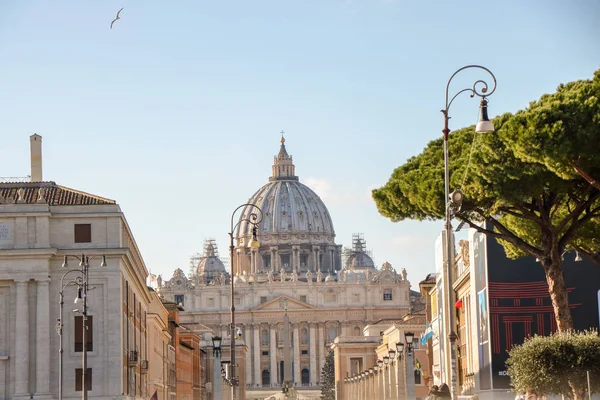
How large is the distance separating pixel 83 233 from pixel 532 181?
25039 millimetres

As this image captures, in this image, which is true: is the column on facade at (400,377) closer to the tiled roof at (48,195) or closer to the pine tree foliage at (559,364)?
the tiled roof at (48,195)

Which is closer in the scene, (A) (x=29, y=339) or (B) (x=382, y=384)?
(A) (x=29, y=339)

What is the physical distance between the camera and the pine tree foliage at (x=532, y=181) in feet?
105

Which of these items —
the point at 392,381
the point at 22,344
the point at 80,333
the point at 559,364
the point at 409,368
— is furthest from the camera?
the point at 392,381

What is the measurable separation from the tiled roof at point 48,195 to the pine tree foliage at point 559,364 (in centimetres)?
2473

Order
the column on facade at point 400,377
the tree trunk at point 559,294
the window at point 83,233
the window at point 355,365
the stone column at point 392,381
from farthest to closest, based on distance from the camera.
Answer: the window at point 355,365, the stone column at point 392,381, the column on facade at point 400,377, the window at point 83,233, the tree trunk at point 559,294

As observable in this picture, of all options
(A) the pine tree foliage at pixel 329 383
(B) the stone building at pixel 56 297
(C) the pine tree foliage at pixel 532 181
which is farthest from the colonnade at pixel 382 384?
(A) the pine tree foliage at pixel 329 383

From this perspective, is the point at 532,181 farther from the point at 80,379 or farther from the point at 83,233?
the point at 83,233

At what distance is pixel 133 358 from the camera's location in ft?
195

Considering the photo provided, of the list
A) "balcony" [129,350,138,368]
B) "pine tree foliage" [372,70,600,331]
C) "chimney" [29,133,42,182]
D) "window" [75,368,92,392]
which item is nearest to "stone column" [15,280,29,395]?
"window" [75,368,92,392]

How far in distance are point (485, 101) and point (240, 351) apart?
11823 cm

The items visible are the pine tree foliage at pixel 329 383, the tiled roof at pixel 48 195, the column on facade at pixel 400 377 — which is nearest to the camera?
the tiled roof at pixel 48 195

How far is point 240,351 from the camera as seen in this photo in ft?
482

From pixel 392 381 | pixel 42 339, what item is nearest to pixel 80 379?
pixel 42 339
